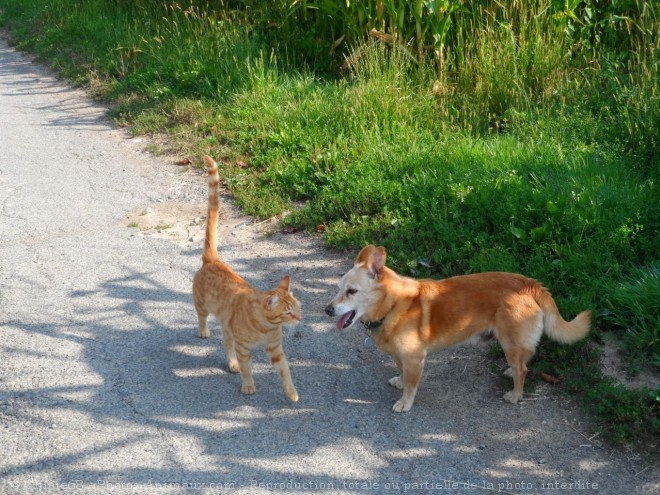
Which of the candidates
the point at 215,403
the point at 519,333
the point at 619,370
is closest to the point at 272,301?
the point at 215,403

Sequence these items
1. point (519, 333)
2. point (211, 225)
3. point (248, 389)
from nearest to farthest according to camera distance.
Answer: point (519, 333), point (248, 389), point (211, 225)

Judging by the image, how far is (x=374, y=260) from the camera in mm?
4625

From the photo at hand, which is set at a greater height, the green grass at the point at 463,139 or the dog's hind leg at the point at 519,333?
the green grass at the point at 463,139

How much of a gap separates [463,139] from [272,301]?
3771mm

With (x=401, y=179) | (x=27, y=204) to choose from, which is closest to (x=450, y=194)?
(x=401, y=179)

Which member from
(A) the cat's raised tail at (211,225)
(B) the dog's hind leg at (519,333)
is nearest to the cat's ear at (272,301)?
(A) the cat's raised tail at (211,225)

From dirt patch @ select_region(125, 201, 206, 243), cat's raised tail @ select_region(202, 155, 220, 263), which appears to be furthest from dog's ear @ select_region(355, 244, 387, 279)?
dirt patch @ select_region(125, 201, 206, 243)

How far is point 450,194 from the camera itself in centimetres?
642

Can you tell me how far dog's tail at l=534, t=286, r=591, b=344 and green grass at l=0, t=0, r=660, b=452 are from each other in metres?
0.27

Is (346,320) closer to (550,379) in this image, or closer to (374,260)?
(374,260)

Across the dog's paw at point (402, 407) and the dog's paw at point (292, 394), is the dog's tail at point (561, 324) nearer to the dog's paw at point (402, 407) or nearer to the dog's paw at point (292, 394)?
the dog's paw at point (402, 407)

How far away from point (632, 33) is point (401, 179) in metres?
3.98

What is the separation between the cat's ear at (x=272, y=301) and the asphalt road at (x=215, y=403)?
65 centimetres

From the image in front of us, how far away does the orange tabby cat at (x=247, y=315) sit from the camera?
4695mm
